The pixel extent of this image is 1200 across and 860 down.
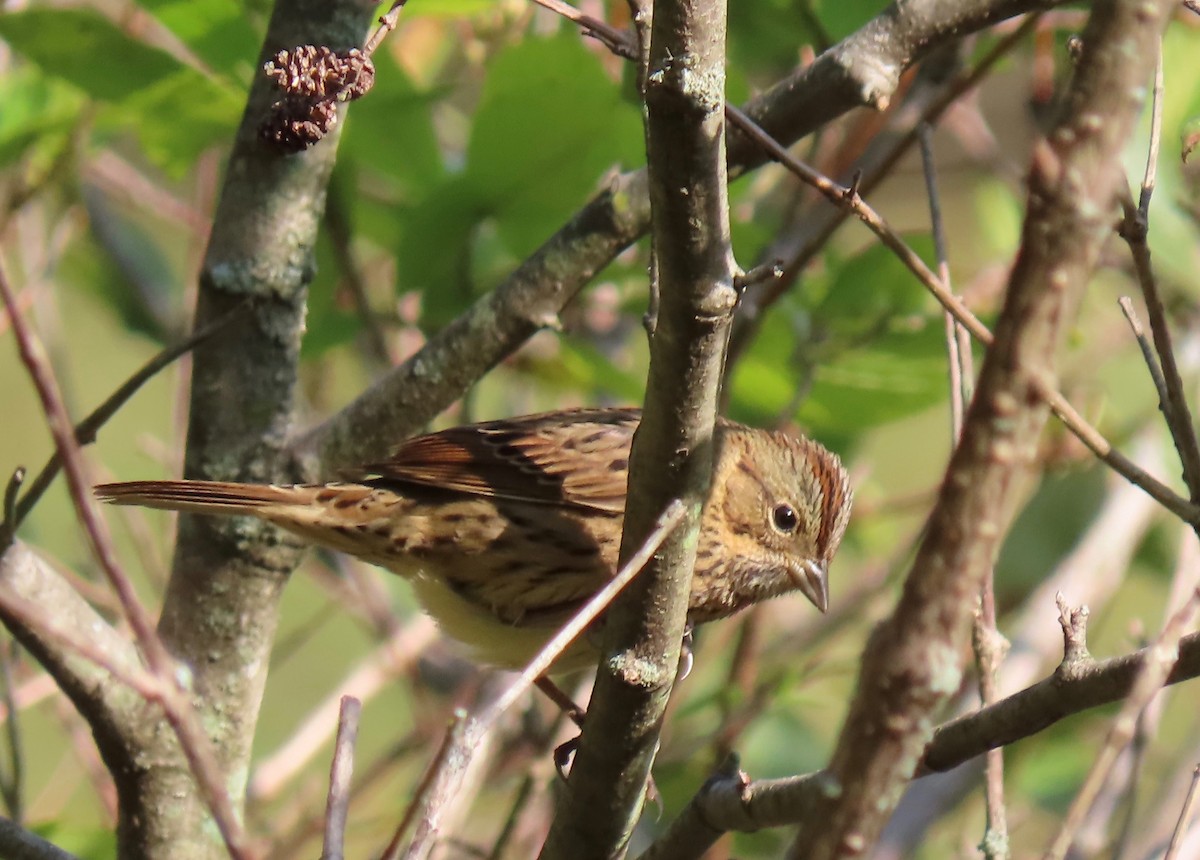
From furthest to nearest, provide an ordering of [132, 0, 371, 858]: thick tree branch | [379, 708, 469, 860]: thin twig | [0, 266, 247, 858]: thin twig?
[132, 0, 371, 858]: thick tree branch, [379, 708, 469, 860]: thin twig, [0, 266, 247, 858]: thin twig

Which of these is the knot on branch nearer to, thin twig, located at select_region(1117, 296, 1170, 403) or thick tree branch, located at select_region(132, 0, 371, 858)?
thin twig, located at select_region(1117, 296, 1170, 403)

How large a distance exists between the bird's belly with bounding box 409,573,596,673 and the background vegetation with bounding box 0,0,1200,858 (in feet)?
0.85

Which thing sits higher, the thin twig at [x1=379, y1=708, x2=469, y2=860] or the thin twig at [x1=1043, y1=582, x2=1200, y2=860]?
the thin twig at [x1=1043, y1=582, x2=1200, y2=860]

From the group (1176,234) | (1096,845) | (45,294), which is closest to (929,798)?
(1096,845)

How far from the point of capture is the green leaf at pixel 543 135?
312 centimetres

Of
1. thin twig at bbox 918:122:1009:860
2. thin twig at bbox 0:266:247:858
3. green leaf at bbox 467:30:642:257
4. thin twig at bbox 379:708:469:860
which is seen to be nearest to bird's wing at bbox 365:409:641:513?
green leaf at bbox 467:30:642:257

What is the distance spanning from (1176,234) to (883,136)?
1.05 meters

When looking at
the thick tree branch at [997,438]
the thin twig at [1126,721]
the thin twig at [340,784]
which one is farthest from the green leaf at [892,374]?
the thick tree branch at [997,438]

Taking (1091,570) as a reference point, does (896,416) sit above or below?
above

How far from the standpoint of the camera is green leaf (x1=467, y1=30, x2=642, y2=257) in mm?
3117

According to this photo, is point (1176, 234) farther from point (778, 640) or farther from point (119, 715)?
point (119, 715)

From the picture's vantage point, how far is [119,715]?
2.45 meters

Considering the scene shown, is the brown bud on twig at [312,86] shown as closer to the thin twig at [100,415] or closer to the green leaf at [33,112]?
the thin twig at [100,415]

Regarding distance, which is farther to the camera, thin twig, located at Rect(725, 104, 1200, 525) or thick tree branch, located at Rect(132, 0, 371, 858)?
thick tree branch, located at Rect(132, 0, 371, 858)
